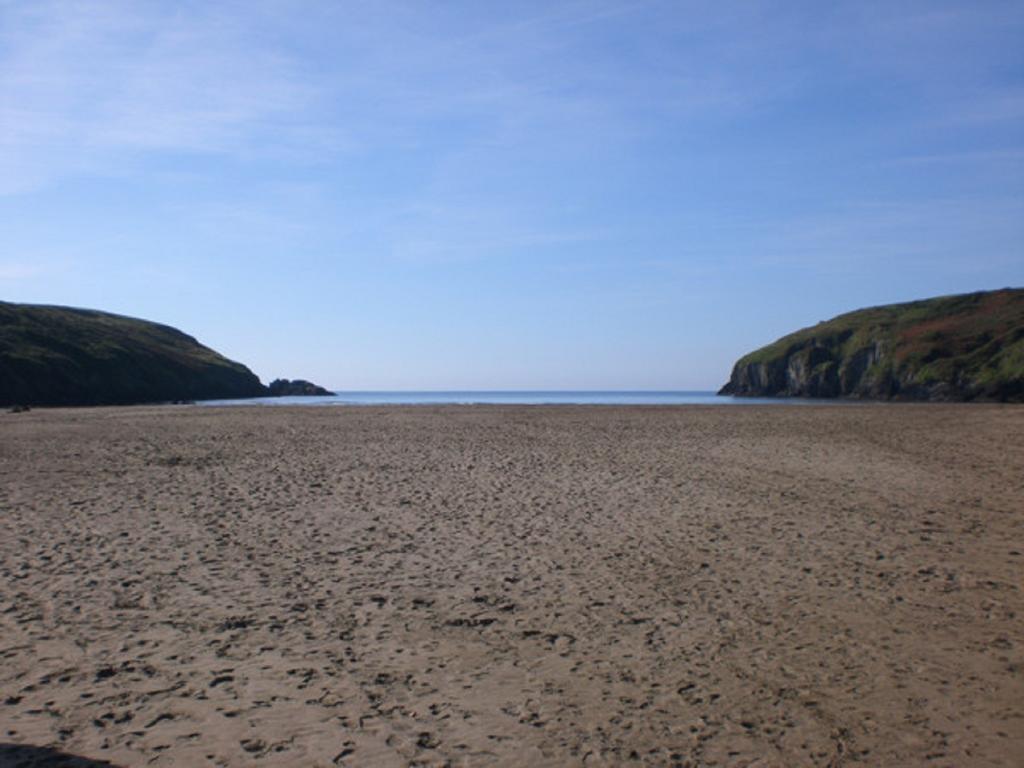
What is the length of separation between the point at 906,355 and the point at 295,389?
97.4 meters

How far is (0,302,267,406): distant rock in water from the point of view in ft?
253

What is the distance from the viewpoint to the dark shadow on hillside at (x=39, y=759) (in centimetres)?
557

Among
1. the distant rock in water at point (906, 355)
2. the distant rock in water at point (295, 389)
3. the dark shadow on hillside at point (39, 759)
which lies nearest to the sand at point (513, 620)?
the dark shadow on hillside at point (39, 759)

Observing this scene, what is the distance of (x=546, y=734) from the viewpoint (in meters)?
6.28

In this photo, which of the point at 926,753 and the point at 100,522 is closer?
the point at 926,753

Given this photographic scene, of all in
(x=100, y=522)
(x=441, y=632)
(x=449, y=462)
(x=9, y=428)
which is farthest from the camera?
(x=9, y=428)

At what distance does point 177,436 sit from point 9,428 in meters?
8.62

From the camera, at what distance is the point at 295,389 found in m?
146

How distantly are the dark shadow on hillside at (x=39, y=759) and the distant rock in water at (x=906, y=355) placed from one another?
244 feet

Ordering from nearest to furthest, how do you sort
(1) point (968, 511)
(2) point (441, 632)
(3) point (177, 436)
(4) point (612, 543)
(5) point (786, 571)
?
(2) point (441, 632), (5) point (786, 571), (4) point (612, 543), (1) point (968, 511), (3) point (177, 436)

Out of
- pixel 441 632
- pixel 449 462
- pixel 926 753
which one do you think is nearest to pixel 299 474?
pixel 449 462

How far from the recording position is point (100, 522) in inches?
554

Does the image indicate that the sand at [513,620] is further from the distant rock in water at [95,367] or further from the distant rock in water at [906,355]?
the distant rock in water at [95,367]

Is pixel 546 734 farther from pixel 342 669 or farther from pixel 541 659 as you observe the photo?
pixel 342 669
